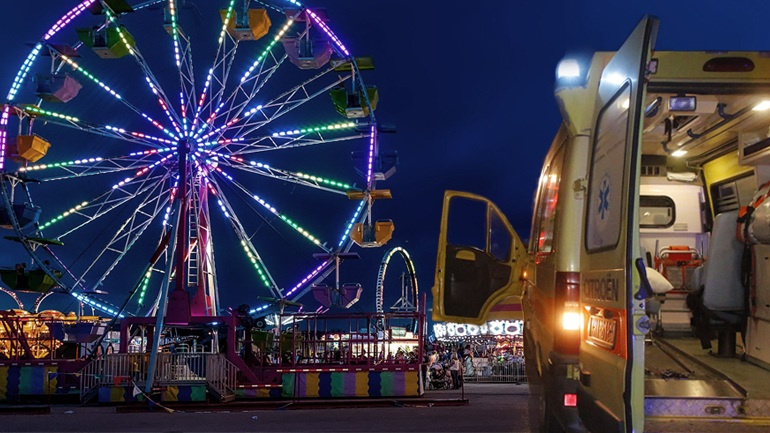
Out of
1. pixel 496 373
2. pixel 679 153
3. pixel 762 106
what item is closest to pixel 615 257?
pixel 762 106

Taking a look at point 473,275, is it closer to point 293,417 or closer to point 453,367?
point 293,417

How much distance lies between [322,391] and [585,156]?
33.6ft

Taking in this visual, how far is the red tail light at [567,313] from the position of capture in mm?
4461

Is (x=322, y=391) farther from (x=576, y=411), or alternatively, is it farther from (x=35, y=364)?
(x=576, y=411)

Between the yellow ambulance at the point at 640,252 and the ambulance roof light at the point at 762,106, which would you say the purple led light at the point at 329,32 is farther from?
the ambulance roof light at the point at 762,106

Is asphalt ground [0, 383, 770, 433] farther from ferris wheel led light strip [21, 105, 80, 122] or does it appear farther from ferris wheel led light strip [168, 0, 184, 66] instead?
ferris wheel led light strip [168, 0, 184, 66]

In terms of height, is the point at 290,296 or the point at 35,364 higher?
the point at 290,296

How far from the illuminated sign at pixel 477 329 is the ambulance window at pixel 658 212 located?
4108 centimetres

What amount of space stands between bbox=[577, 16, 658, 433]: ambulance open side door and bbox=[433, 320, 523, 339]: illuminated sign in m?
44.2

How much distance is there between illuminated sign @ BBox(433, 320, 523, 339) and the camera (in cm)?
4891

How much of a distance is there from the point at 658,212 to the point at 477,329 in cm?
4413

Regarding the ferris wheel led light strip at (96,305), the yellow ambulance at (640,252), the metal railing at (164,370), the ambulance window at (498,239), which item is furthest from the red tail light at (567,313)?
the ferris wheel led light strip at (96,305)

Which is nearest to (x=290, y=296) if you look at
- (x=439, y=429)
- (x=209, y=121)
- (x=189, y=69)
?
(x=209, y=121)

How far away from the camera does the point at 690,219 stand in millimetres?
7297
